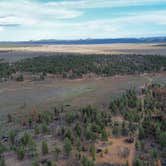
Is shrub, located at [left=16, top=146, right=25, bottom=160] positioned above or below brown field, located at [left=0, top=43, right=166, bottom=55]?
above

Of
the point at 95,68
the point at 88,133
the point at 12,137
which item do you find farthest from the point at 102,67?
the point at 12,137

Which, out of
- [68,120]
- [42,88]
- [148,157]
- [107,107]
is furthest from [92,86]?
[148,157]

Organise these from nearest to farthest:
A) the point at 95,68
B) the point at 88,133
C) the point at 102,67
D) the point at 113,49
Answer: the point at 88,133 < the point at 95,68 < the point at 102,67 < the point at 113,49

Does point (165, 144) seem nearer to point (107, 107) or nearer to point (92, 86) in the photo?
point (107, 107)

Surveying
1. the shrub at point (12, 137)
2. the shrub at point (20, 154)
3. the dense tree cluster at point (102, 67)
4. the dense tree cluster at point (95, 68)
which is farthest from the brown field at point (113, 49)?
the shrub at point (20, 154)

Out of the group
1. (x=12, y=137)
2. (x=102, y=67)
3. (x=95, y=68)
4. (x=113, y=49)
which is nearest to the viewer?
(x=12, y=137)

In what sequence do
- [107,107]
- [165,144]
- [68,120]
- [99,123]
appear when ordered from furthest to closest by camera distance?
1. [107,107]
2. [68,120]
3. [99,123]
4. [165,144]

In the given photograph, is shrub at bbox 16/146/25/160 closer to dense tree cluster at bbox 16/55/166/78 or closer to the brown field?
dense tree cluster at bbox 16/55/166/78

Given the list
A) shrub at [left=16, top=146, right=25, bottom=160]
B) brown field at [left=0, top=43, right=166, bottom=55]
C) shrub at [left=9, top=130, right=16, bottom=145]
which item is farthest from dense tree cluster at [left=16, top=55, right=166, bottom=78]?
brown field at [left=0, top=43, right=166, bottom=55]

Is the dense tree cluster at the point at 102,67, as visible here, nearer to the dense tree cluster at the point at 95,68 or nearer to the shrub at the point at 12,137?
the dense tree cluster at the point at 95,68

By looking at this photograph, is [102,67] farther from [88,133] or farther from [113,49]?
[113,49]

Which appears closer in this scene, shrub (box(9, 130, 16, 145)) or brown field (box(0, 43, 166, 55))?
shrub (box(9, 130, 16, 145))
